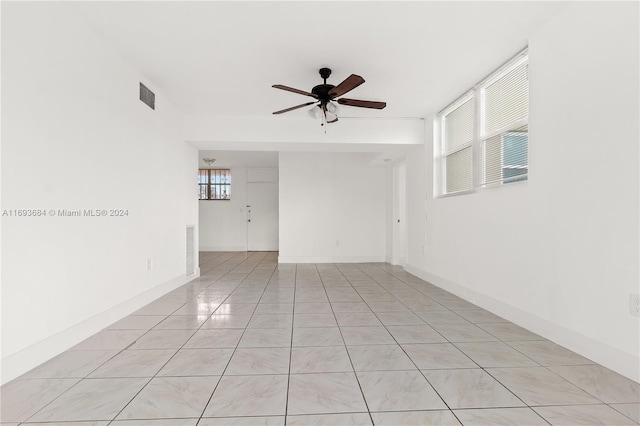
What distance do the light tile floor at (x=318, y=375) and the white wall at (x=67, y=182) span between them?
26 cm

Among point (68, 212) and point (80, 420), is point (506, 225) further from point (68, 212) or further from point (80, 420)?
point (68, 212)

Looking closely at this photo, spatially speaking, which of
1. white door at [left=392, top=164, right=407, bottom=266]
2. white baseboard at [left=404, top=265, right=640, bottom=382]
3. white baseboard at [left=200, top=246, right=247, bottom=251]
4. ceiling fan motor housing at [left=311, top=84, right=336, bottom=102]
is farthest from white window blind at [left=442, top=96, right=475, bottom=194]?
white baseboard at [left=200, top=246, right=247, bottom=251]

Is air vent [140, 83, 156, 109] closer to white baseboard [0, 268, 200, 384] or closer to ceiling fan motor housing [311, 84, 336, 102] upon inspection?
ceiling fan motor housing [311, 84, 336, 102]

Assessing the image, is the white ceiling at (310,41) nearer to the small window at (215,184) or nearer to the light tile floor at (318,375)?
the light tile floor at (318,375)

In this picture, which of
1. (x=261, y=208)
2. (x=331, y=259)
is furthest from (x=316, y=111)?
(x=261, y=208)

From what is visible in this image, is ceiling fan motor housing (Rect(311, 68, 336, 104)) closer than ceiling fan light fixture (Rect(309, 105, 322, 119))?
Yes

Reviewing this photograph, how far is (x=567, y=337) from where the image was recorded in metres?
2.40

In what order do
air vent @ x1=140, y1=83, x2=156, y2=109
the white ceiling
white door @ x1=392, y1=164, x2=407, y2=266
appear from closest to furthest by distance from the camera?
the white ceiling → air vent @ x1=140, y1=83, x2=156, y2=109 → white door @ x1=392, y1=164, x2=407, y2=266

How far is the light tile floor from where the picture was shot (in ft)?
5.25

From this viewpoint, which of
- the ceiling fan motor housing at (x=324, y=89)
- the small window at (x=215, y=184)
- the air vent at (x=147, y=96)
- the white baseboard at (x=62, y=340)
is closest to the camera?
the white baseboard at (x=62, y=340)

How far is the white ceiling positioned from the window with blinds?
20 centimetres

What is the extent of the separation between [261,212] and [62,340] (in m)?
7.89

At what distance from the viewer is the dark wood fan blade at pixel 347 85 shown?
2885 millimetres

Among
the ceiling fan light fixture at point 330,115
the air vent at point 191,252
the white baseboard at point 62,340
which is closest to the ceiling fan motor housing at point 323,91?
the ceiling fan light fixture at point 330,115
